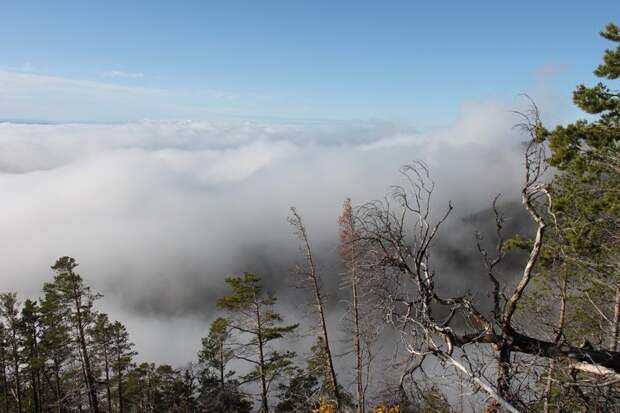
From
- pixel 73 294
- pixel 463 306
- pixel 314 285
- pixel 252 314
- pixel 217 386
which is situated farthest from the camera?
pixel 217 386

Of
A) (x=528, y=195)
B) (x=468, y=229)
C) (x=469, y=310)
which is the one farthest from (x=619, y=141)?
(x=468, y=229)

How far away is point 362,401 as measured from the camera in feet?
54.4

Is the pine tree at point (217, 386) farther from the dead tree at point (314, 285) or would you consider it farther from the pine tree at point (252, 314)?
the dead tree at point (314, 285)

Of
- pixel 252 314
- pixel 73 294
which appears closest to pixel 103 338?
pixel 73 294

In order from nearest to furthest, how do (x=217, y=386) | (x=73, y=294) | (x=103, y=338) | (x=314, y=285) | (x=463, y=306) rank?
1. (x=463, y=306)
2. (x=314, y=285)
3. (x=73, y=294)
4. (x=103, y=338)
5. (x=217, y=386)

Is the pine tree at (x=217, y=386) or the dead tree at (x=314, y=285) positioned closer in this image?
the dead tree at (x=314, y=285)

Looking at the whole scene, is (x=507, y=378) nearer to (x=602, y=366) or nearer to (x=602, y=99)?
(x=602, y=366)

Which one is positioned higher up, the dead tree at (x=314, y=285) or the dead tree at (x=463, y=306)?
the dead tree at (x=463, y=306)

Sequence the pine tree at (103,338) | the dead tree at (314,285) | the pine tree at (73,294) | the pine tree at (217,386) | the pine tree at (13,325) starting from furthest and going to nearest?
the pine tree at (217,386) → the pine tree at (103,338) → the pine tree at (13,325) → the pine tree at (73,294) → the dead tree at (314,285)

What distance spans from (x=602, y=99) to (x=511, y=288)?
8.13 m

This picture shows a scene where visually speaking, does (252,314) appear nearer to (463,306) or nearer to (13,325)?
(463,306)

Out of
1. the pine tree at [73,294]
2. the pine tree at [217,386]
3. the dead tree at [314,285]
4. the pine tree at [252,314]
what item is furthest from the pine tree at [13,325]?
the dead tree at [314,285]

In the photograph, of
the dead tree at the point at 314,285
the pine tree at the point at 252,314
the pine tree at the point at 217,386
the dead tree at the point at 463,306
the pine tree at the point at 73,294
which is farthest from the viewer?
the pine tree at the point at 217,386

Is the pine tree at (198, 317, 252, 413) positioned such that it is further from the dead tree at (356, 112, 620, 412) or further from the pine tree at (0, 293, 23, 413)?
the dead tree at (356, 112, 620, 412)
